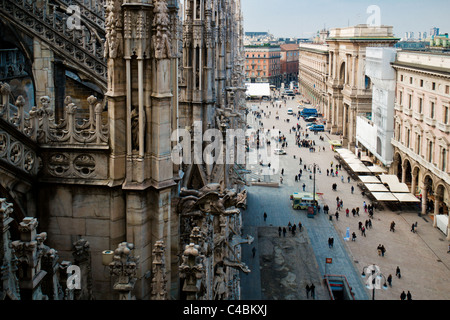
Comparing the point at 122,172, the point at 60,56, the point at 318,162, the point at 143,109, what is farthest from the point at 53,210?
the point at 318,162

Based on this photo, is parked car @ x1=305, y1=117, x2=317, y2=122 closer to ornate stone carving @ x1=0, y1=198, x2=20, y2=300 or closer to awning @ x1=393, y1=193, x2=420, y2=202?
awning @ x1=393, y1=193, x2=420, y2=202

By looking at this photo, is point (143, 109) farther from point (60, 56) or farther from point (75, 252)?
point (60, 56)

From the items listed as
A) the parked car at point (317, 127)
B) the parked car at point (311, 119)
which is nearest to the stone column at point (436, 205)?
the parked car at point (317, 127)

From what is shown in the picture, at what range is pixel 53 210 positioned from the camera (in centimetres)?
1116

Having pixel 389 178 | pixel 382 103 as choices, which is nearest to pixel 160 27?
pixel 389 178

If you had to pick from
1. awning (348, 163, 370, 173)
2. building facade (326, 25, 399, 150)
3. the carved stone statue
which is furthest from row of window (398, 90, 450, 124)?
the carved stone statue

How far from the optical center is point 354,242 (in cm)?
4197

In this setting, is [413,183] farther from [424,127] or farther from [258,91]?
[258,91]

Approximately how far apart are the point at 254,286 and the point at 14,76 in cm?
1834

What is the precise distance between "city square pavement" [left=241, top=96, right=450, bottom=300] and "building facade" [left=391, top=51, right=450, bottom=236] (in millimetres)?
3330

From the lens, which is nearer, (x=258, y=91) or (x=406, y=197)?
(x=406, y=197)

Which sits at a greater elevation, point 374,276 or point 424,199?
point 424,199

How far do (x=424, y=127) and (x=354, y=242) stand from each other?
49.8ft

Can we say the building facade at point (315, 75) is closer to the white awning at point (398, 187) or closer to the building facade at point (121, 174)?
the white awning at point (398, 187)
